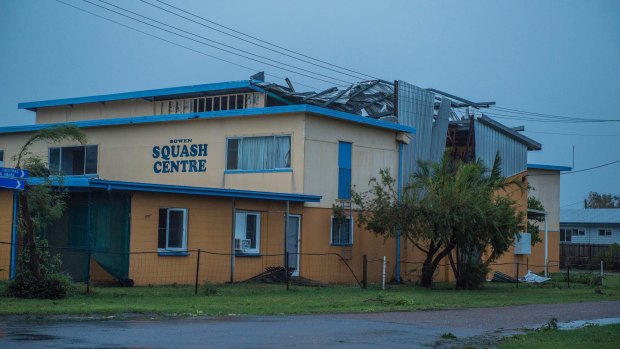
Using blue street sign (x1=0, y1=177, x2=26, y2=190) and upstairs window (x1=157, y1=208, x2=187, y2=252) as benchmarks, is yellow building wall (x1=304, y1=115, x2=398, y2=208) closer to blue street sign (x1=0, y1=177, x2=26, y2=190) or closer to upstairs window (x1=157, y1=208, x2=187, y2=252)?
upstairs window (x1=157, y1=208, x2=187, y2=252)

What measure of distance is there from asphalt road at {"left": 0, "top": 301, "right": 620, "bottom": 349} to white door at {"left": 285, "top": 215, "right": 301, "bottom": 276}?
36.8ft

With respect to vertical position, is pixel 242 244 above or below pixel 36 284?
above

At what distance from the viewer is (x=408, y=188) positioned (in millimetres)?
30500

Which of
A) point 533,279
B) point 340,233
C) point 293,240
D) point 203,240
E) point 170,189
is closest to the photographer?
point 170,189

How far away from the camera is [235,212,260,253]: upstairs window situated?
29770 mm

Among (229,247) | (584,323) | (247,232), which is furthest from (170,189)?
(584,323)

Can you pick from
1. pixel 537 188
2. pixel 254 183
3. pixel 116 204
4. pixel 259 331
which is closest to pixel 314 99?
pixel 254 183

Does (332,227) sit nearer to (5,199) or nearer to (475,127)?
(475,127)

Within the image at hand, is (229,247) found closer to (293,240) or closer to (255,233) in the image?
(255,233)

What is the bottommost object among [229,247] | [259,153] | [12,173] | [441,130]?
[229,247]

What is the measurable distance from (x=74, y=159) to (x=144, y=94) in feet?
14.2

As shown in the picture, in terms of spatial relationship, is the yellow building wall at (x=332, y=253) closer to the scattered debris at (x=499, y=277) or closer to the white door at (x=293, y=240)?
the white door at (x=293, y=240)

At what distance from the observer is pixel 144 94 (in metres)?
38.2

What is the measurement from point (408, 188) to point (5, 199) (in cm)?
1380
